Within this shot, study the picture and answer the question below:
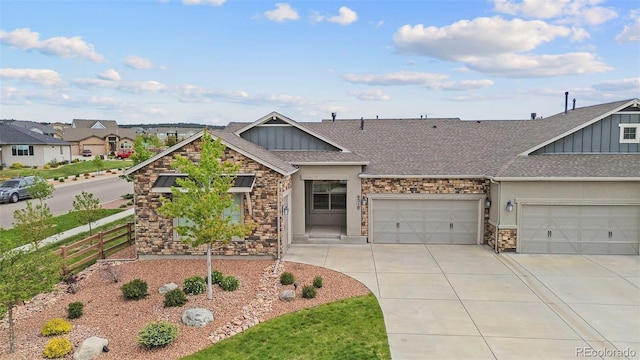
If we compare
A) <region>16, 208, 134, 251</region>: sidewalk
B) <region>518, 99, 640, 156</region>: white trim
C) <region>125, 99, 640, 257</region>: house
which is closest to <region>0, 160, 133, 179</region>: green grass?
<region>16, 208, 134, 251</region>: sidewalk

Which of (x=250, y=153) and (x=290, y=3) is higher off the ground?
(x=290, y=3)

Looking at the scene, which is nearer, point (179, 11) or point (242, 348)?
point (242, 348)

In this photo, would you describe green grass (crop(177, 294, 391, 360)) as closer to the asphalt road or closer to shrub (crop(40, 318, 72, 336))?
shrub (crop(40, 318, 72, 336))

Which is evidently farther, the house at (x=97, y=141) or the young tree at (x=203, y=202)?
the house at (x=97, y=141)

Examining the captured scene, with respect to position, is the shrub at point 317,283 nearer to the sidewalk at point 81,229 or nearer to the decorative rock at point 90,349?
the decorative rock at point 90,349

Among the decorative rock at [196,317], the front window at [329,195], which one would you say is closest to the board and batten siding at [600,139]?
the front window at [329,195]

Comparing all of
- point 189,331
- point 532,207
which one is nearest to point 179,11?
point 189,331

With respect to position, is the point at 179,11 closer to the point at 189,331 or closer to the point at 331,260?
the point at 331,260

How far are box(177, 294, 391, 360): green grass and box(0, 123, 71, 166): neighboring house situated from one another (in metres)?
50.8

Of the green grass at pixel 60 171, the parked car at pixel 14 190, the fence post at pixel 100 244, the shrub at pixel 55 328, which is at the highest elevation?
the green grass at pixel 60 171

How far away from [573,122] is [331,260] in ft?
39.4

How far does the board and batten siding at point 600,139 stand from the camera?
16141 mm

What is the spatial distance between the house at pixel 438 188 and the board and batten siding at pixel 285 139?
5 cm

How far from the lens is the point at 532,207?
15.7 metres
